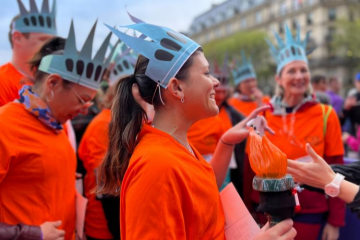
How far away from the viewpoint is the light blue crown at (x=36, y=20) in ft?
10.7

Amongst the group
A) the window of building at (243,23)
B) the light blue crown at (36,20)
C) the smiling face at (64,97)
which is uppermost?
the window of building at (243,23)

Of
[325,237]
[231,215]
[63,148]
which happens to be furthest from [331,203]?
[63,148]

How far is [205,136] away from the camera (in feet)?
12.0

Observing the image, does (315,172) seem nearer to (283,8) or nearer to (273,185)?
(273,185)

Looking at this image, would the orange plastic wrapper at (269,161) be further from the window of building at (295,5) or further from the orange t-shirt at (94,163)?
the window of building at (295,5)

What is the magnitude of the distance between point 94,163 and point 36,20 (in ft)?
4.96

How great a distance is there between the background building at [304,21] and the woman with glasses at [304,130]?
37.7 meters

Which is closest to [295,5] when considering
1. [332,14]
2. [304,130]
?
[332,14]

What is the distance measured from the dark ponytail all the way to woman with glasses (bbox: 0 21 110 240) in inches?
23.0

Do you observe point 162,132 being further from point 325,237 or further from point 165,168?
point 325,237

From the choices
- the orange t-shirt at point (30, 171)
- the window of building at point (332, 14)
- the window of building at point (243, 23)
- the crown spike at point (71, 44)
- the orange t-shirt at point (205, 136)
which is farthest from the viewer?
the window of building at point (243, 23)

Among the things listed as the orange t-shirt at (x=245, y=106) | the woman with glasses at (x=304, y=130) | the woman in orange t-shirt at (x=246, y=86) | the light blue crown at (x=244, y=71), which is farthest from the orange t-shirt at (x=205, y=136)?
the light blue crown at (x=244, y=71)

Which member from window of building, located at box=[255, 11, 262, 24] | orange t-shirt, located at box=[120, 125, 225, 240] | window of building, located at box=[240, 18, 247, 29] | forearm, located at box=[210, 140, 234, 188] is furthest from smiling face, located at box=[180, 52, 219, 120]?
window of building, located at box=[240, 18, 247, 29]

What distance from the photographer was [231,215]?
71.0 inches
